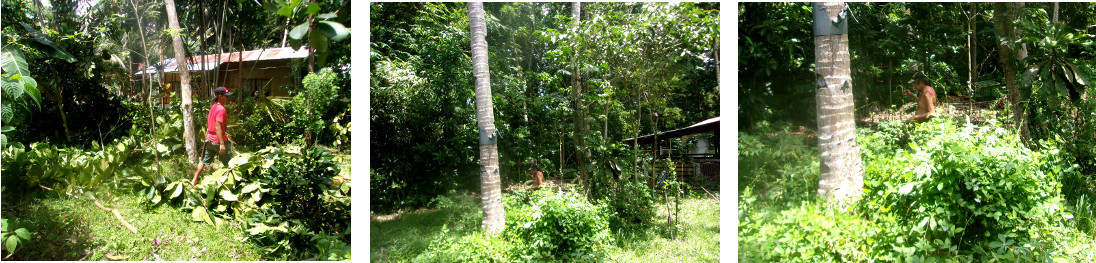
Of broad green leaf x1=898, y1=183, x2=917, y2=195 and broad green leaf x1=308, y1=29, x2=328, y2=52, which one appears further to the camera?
broad green leaf x1=898, y1=183, x2=917, y2=195

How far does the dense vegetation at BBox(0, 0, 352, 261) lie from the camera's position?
2369 millimetres

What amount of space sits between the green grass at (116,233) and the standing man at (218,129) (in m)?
0.33

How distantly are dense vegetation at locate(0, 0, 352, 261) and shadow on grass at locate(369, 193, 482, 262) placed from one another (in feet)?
0.51

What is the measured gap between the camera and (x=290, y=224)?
2418 mm

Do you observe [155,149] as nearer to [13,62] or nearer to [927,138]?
[13,62]

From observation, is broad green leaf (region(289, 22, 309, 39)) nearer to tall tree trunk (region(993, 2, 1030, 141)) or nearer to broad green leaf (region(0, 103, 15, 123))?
broad green leaf (region(0, 103, 15, 123))

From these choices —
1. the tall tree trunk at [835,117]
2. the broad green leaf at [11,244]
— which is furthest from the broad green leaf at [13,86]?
the tall tree trunk at [835,117]

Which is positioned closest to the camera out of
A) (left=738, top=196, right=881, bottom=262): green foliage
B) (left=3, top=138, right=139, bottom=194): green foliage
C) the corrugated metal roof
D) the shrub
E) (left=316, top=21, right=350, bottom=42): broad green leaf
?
(left=316, top=21, right=350, bottom=42): broad green leaf

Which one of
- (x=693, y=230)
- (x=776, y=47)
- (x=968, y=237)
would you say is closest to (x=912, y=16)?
(x=776, y=47)

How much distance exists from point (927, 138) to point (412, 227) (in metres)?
2.33

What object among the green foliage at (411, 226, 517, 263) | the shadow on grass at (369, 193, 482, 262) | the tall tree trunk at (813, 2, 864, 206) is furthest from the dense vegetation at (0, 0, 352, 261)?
the tall tree trunk at (813, 2, 864, 206)

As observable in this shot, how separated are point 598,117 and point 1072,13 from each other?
2.24 meters

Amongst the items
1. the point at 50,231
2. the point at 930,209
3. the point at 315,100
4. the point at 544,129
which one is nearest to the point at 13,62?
the point at 50,231

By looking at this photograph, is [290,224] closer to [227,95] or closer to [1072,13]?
[227,95]
